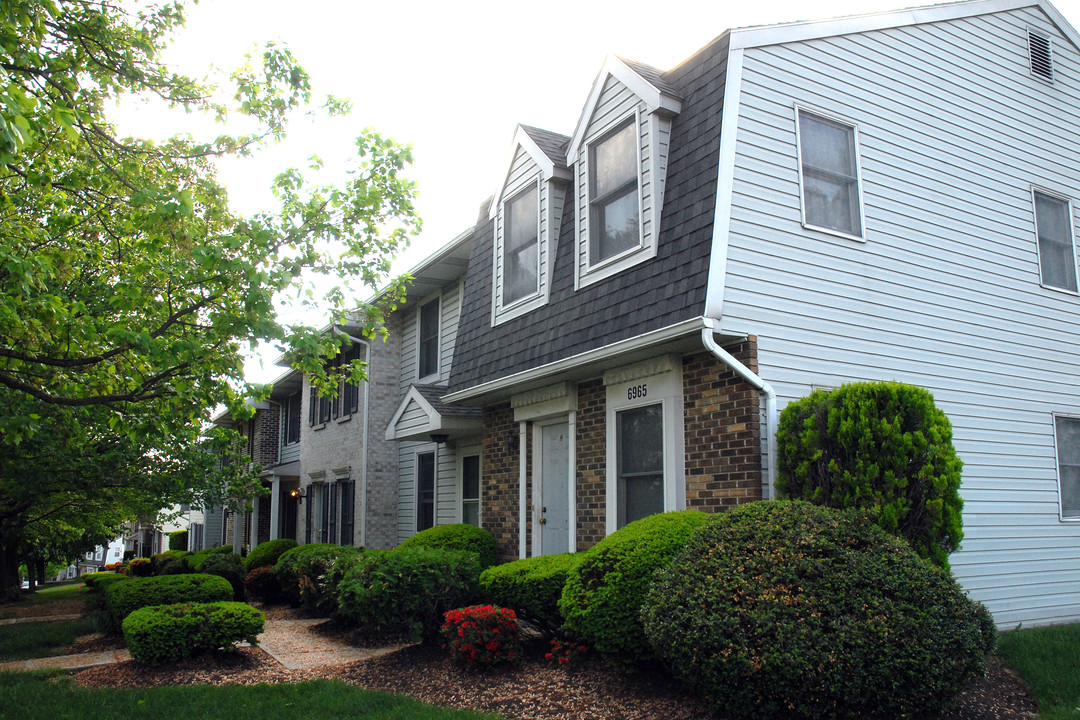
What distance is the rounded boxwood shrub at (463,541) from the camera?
11.4 metres

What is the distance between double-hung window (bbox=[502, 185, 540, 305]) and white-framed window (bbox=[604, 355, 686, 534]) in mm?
2639

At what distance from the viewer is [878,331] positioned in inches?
351

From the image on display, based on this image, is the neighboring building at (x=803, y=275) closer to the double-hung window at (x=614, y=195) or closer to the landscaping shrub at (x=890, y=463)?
the double-hung window at (x=614, y=195)

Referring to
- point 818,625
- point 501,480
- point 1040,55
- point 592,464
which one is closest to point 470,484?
point 501,480

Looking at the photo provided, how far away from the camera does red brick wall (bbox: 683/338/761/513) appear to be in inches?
299

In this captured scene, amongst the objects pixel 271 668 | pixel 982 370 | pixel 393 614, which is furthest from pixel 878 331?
pixel 271 668

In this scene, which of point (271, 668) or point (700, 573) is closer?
point (700, 573)

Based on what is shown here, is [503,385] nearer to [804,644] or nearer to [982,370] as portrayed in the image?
[982,370]

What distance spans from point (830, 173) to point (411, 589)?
6.34 m

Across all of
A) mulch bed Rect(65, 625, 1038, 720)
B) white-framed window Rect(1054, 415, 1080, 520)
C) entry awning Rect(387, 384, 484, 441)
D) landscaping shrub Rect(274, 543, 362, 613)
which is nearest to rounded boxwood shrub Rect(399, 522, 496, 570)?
landscaping shrub Rect(274, 543, 362, 613)

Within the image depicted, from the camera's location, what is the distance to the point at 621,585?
22.1 feet

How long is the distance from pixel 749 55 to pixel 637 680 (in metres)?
6.17

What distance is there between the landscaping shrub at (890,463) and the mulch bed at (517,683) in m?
1.21

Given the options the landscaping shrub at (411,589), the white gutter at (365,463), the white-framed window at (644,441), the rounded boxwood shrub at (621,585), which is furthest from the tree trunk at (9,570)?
the rounded boxwood shrub at (621,585)
